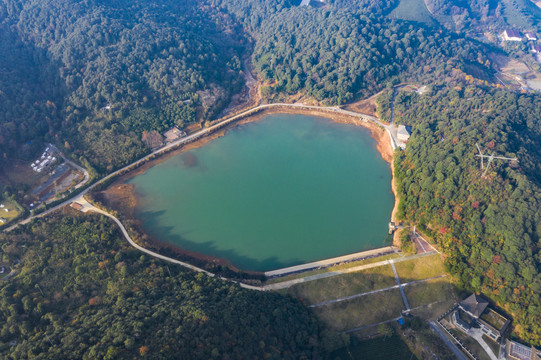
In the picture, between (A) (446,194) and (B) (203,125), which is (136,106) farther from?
(A) (446,194)

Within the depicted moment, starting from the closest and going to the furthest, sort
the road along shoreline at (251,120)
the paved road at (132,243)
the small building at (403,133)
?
the paved road at (132,243) → the road along shoreline at (251,120) → the small building at (403,133)

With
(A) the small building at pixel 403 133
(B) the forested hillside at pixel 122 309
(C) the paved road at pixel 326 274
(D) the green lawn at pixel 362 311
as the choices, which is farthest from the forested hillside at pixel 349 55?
(B) the forested hillside at pixel 122 309

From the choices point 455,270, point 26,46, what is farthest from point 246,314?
point 26,46

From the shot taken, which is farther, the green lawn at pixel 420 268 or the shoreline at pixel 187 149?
the shoreline at pixel 187 149

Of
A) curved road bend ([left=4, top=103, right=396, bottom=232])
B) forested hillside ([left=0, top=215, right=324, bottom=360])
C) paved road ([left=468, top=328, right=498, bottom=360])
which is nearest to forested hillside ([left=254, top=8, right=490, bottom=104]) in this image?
curved road bend ([left=4, top=103, right=396, bottom=232])

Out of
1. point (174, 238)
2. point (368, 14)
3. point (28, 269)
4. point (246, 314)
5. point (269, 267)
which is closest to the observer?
point (246, 314)

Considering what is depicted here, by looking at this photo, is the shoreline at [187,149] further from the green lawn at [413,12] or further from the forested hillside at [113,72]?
the green lawn at [413,12]

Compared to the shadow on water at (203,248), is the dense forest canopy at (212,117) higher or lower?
higher
